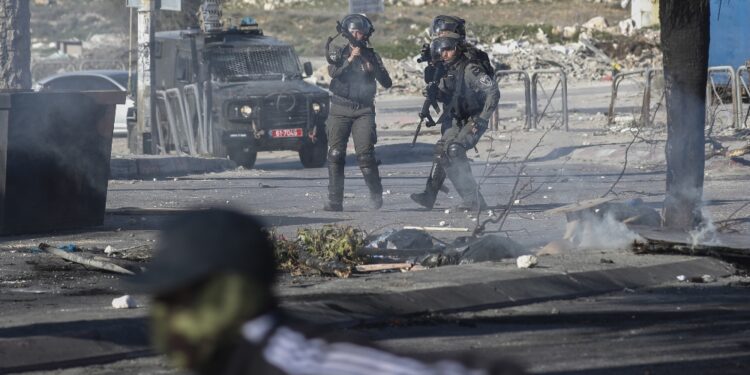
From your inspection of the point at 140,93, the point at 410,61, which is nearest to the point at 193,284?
the point at 140,93

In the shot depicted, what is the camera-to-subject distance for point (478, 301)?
8055 mm

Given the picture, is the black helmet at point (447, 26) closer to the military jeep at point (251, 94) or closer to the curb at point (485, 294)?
the curb at point (485, 294)

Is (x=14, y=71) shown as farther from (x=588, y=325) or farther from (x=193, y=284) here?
(x=193, y=284)

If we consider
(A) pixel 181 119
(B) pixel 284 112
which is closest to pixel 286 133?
(B) pixel 284 112

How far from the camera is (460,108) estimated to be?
511 inches

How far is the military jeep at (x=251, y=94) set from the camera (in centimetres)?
1997

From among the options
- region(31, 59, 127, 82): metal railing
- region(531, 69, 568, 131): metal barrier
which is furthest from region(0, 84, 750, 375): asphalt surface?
region(31, 59, 127, 82): metal railing

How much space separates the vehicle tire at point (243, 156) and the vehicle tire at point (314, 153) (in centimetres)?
76

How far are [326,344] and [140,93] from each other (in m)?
19.9

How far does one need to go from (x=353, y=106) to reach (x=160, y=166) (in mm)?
6541

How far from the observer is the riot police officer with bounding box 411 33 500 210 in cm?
1280

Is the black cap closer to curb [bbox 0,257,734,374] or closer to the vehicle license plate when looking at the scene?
curb [bbox 0,257,734,374]

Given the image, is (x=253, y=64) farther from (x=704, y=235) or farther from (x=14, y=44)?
(x=704, y=235)

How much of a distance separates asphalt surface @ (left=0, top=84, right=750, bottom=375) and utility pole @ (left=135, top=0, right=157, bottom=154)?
11.9ft
